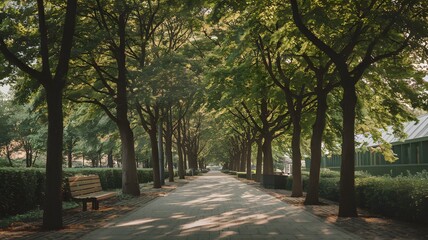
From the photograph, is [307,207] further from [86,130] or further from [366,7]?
[86,130]

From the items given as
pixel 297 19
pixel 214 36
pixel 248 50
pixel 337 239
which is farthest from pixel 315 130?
pixel 214 36

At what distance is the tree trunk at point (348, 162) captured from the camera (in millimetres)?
12281

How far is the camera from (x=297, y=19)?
36.9 feet

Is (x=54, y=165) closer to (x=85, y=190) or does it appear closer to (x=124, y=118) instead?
(x=85, y=190)

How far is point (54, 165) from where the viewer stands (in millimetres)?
10297

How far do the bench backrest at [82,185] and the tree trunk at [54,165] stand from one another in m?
2.84

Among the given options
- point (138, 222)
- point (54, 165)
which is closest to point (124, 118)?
point (138, 222)

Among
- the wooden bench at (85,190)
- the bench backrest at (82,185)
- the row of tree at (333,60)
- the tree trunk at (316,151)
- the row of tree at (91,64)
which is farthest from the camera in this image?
the tree trunk at (316,151)

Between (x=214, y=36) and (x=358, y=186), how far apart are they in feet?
43.9

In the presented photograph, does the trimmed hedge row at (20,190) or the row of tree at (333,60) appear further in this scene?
the trimmed hedge row at (20,190)

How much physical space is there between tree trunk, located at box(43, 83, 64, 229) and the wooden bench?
2731 millimetres

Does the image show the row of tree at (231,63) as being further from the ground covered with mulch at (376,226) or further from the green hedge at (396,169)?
the green hedge at (396,169)

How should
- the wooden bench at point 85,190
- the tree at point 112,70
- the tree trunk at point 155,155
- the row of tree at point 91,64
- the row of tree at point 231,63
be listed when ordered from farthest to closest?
the tree trunk at point 155,155
the tree at point 112,70
the wooden bench at point 85,190
the row of tree at point 231,63
the row of tree at point 91,64

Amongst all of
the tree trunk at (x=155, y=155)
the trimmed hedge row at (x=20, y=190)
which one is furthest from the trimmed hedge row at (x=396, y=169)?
the trimmed hedge row at (x=20, y=190)
